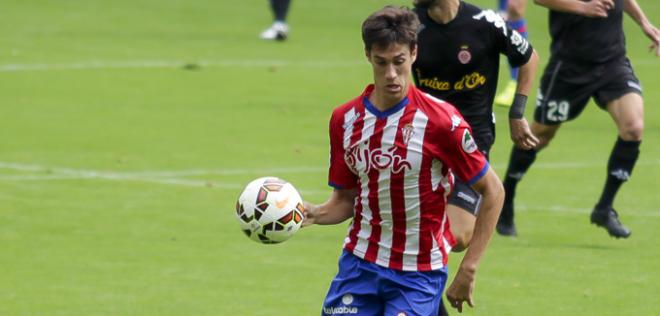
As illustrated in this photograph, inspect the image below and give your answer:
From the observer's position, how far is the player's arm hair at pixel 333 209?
709cm

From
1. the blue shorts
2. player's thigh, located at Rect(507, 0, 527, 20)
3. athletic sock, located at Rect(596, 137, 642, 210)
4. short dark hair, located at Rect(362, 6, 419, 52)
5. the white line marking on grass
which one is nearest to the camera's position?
short dark hair, located at Rect(362, 6, 419, 52)

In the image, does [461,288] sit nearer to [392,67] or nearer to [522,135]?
[392,67]

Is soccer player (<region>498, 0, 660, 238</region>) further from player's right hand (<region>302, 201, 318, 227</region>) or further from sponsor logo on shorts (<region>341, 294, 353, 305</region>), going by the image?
sponsor logo on shorts (<region>341, 294, 353, 305</region>)

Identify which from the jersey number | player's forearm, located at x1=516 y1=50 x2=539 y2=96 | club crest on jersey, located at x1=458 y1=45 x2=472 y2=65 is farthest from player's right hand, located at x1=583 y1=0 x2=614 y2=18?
club crest on jersey, located at x1=458 y1=45 x2=472 y2=65

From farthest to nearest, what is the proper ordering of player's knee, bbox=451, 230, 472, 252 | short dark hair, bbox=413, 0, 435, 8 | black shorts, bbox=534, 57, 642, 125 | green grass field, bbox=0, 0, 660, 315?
black shorts, bbox=534, 57, 642, 125 → green grass field, bbox=0, 0, 660, 315 → short dark hair, bbox=413, 0, 435, 8 → player's knee, bbox=451, 230, 472, 252

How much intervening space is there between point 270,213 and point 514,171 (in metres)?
4.94

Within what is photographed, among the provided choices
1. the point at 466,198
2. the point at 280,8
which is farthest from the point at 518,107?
the point at 280,8

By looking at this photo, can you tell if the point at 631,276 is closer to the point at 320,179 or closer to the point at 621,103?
the point at 621,103

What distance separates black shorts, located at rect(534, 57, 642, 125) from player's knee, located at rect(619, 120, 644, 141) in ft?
0.80

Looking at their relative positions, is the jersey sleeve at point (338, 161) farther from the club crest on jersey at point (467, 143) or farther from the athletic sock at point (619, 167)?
the athletic sock at point (619, 167)

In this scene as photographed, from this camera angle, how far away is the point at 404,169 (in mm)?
6758

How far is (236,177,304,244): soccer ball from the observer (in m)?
6.98

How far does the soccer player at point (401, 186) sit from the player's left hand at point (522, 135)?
1.94 metres

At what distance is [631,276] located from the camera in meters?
10.3
